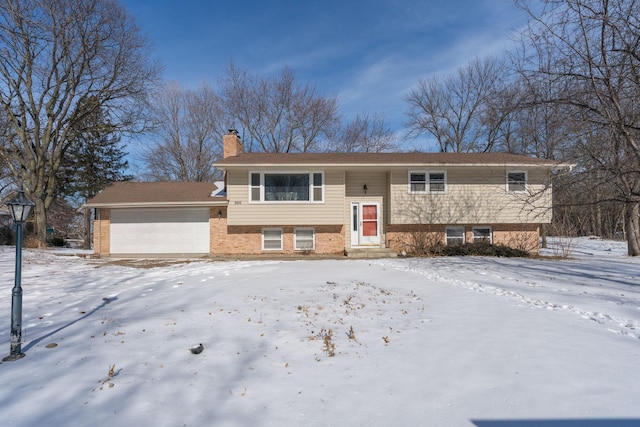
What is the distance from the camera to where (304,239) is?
15.5 meters

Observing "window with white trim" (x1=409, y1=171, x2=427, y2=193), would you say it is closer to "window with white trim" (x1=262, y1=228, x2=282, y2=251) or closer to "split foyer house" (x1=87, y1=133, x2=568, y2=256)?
"split foyer house" (x1=87, y1=133, x2=568, y2=256)

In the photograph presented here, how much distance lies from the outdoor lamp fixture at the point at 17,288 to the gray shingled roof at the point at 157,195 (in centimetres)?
1058

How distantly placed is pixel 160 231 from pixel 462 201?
13165 mm

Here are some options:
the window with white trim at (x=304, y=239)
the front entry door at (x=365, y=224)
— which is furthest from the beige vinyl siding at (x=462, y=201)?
the window with white trim at (x=304, y=239)

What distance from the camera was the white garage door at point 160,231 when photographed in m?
15.4

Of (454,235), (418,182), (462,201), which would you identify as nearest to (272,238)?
(418,182)

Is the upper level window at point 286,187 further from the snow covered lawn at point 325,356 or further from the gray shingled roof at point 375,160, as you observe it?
the snow covered lawn at point 325,356

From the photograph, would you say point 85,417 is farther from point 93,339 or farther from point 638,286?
point 638,286

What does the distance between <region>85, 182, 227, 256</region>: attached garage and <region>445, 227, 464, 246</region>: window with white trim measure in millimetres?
9871

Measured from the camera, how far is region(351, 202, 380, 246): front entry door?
51.8ft

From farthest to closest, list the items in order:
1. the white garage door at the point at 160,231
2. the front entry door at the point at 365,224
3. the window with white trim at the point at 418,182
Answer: the front entry door at the point at 365,224, the white garage door at the point at 160,231, the window with white trim at the point at 418,182

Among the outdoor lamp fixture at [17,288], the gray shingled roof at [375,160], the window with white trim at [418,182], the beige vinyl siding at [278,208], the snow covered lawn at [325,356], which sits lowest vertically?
the snow covered lawn at [325,356]

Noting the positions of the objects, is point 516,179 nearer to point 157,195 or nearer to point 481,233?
point 481,233

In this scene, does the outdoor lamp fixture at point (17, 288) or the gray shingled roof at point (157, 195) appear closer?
the outdoor lamp fixture at point (17, 288)
